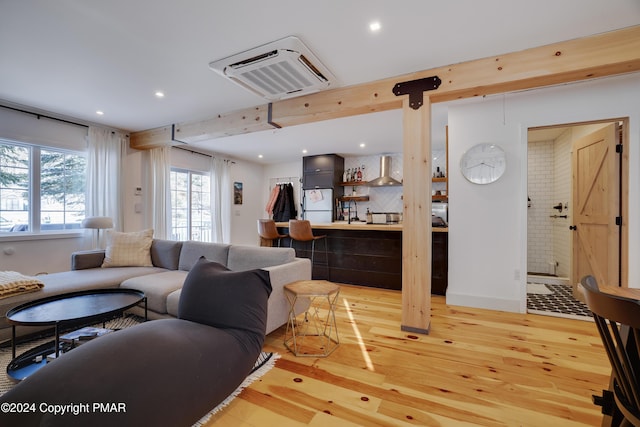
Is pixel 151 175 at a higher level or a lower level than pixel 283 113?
lower

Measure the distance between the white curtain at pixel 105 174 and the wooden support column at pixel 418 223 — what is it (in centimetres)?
450

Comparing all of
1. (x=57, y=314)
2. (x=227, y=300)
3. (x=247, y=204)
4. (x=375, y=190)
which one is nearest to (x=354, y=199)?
(x=375, y=190)

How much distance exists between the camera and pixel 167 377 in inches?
45.1

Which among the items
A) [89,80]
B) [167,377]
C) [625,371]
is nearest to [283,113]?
[89,80]

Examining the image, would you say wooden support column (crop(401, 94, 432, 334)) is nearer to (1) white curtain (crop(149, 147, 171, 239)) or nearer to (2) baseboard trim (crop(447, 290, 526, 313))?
(2) baseboard trim (crop(447, 290, 526, 313))

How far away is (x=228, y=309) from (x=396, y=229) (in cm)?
278

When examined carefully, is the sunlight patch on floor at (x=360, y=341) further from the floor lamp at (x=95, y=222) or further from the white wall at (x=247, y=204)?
the white wall at (x=247, y=204)

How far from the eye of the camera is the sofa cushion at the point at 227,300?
161cm

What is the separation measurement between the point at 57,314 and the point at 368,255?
349 cm

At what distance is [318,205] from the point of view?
6.58 meters

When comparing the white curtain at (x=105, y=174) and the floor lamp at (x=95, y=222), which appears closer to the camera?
the floor lamp at (x=95, y=222)

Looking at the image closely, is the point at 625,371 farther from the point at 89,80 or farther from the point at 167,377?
the point at 89,80

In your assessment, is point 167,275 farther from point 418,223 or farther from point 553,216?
point 553,216

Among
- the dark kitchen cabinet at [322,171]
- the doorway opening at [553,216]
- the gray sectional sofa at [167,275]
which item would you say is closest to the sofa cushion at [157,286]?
the gray sectional sofa at [167,275]
